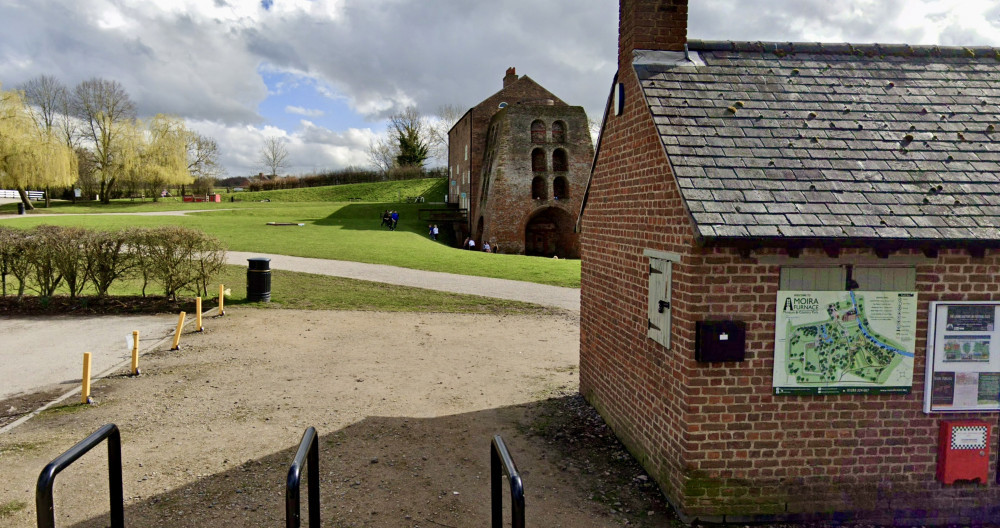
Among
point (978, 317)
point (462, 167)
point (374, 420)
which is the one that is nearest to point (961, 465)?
point (978, 317)

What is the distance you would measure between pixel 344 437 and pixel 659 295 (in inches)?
159

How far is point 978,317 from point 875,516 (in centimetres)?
196

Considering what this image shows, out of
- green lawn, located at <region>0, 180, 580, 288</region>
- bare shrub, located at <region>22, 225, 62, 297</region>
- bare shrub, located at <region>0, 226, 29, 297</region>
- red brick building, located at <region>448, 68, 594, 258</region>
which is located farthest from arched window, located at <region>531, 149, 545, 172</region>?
bare shrub, located at <region>0, 226, 29, 297</region>

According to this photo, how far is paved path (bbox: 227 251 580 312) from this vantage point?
1762 centimetres

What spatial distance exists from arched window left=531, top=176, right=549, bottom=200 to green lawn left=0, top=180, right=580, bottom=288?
6126 mm

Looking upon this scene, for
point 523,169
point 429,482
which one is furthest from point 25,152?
point 429,482

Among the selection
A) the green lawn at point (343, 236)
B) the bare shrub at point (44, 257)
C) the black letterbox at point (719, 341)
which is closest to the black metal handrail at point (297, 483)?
the black letterbox at point (719, 341)

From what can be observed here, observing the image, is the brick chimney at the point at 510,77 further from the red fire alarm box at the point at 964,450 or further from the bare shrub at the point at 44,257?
the red fire alarm box at the point at 964,450

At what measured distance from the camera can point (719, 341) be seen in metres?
5.22

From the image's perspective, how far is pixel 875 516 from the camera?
5.48m

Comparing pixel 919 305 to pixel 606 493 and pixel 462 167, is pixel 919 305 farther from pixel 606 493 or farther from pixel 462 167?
pixel 462 167

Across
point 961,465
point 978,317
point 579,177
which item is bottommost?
point 961,465

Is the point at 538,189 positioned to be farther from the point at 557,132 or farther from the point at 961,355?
the point at 961,355

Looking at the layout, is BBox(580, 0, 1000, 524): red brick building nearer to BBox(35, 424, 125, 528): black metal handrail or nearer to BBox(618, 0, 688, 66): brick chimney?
BBox(618, 0, 688, 66): brick chimney
